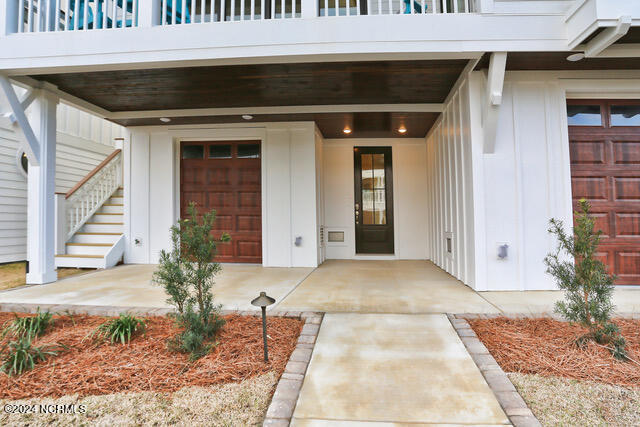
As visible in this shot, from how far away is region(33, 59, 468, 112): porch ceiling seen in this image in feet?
11.3

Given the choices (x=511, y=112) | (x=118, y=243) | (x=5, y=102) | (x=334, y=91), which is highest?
(x=334, y=91)

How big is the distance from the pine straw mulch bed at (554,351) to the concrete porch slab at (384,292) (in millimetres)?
416

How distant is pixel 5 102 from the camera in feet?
11.6

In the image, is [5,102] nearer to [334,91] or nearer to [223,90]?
[223,90]

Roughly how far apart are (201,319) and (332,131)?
4408 millimetres

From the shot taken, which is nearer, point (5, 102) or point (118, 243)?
point (5, 102)

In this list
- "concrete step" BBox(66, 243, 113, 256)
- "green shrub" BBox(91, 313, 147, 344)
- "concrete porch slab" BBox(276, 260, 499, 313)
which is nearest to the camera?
"green shrub" BBox(91, 313, 147, 344)

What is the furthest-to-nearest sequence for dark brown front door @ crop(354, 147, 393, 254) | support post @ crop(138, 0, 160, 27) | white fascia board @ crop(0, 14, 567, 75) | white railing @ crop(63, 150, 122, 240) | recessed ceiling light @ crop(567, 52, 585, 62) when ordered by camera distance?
1. dark brown front door @ crop(354, 147, 393, 254)
2. white railing @ crop(63, 150, 122, 240)
3. support post @ crop(138, 0, 160, 27)
4. recessed ceiling light @ crop(567, 52, 585, 62)
5. white fascia board @ crop(0, 14, 567, 75)

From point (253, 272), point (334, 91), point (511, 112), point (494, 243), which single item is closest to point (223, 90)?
point (334, 91)

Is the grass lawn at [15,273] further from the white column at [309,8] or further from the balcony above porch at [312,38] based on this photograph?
the white column at [309,8]

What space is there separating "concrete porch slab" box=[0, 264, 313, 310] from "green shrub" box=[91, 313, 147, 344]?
692 millimetres

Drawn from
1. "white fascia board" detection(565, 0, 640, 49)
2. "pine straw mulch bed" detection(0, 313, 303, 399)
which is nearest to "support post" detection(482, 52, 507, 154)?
"white fascia board" detection(565, 0, 640, 49)

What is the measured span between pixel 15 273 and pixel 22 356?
4.10 meters

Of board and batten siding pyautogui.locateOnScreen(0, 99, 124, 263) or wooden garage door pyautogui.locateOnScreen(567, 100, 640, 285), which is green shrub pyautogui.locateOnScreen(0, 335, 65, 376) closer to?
board and batten siding pyautogui.locateOnScreen(0, 99, 124, 263)
